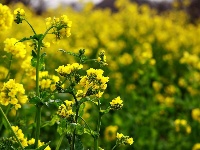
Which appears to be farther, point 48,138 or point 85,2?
point 85,2

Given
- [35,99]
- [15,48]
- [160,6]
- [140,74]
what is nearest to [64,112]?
[35,99]

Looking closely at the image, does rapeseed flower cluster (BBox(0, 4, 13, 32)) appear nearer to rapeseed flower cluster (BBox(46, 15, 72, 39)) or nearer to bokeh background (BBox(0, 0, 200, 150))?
rapeseed flower cluster (BBox(46, 15, 72, 39))

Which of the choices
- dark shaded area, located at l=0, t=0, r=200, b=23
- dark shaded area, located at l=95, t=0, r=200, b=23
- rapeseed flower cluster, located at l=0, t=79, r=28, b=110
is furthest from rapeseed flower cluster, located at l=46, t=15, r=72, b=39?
dark shaded area, located at l=95, t=0, r=200, b=23

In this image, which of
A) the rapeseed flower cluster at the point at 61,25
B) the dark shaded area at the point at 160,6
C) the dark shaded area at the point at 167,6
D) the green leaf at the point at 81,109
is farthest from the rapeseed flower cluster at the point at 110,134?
the dark shaded area at the point at 167,6

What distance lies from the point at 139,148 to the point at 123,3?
19.3ft

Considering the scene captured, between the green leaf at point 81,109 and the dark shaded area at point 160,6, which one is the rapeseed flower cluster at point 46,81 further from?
the dark shaded area at point 160,6

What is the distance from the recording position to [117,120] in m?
3.92

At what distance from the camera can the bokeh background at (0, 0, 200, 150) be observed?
373 cm

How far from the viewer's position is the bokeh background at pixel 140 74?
373 centimetres

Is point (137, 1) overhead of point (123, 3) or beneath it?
overhead

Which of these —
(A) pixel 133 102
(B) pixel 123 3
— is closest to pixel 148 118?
(A) pixel 133 102

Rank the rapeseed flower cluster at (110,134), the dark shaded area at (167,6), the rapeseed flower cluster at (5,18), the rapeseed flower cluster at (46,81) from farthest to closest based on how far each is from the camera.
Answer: the dark shaded area at (167,6) < the rapeseed flower cluster at (110,134) < the rapeseed flower cluster at (46,81) < the rapeseed flower cluster at (5,18)

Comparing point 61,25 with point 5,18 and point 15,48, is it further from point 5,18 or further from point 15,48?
point 15,48

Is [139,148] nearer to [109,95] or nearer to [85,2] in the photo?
[109,95]
